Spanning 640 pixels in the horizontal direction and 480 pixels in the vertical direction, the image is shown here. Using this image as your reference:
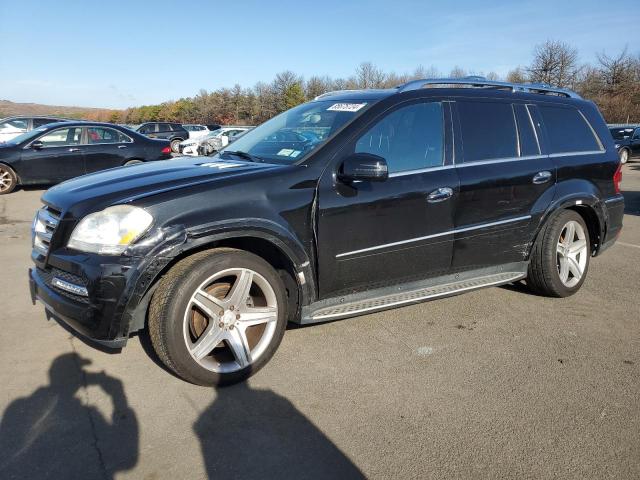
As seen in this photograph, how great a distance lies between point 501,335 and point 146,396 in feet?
8.49

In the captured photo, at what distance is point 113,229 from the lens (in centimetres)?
278

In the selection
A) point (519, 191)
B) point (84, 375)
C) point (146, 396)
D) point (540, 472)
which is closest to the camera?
point (540, 472)

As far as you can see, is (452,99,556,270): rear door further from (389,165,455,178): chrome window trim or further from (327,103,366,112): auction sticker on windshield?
(327,103,366,112): auction sticker on windshield

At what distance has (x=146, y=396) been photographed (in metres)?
2.93

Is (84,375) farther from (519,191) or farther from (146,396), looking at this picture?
(519,191)

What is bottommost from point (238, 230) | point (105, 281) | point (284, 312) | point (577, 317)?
point (577, 317)

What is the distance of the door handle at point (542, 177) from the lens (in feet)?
13.9

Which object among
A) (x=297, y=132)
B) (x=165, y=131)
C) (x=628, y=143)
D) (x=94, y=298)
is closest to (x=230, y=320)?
(x=94, y=298)

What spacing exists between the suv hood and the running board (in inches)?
39.3

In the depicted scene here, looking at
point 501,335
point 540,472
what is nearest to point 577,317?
point 501,335

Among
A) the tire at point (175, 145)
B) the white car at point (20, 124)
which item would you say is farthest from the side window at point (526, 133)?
the tire at point (175, 145)

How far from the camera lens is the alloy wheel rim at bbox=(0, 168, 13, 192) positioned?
10766mm

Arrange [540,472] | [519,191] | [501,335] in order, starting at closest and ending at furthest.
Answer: [540,472] < [501,335] < [519,191]

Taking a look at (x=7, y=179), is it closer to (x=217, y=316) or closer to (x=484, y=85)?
(x=217, y=316)
